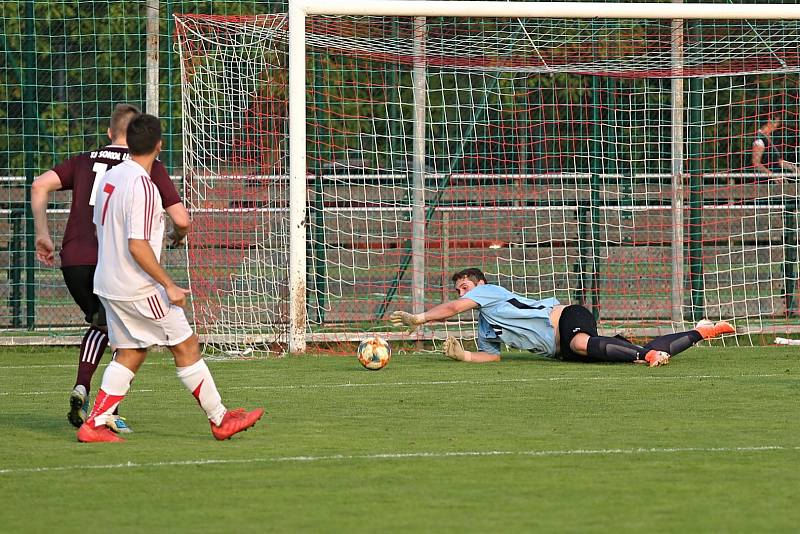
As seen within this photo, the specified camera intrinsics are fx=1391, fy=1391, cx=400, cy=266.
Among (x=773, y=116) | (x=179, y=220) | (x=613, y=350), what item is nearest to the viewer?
(x=179, y=220)

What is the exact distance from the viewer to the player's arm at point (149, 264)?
275 inches

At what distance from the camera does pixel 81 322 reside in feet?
50.0

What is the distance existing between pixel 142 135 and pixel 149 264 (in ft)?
2.31

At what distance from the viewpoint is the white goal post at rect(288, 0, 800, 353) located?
493 inches

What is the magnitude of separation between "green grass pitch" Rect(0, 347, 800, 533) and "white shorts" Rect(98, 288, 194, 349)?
542mm

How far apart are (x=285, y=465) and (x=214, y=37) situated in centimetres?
808

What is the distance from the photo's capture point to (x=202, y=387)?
7.20m

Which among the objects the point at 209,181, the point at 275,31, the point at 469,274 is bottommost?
the point at 469,274

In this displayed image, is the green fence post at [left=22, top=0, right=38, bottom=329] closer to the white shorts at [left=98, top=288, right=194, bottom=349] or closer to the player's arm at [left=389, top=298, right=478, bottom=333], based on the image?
the player's arm at [left=389, top=298, right=478, bottom=333]

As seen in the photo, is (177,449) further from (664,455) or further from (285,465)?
(664,455)

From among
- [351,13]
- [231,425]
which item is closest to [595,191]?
[351,13]

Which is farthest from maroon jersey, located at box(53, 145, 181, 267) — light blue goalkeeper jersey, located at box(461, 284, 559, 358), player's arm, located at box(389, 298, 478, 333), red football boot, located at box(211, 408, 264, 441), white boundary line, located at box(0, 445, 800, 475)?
light blue goalkeeper jersey, located at box(461, 284, 559, 358)

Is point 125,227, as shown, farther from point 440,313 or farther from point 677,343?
point 677,343

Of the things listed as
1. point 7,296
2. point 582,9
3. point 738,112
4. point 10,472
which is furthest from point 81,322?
point 738,112
